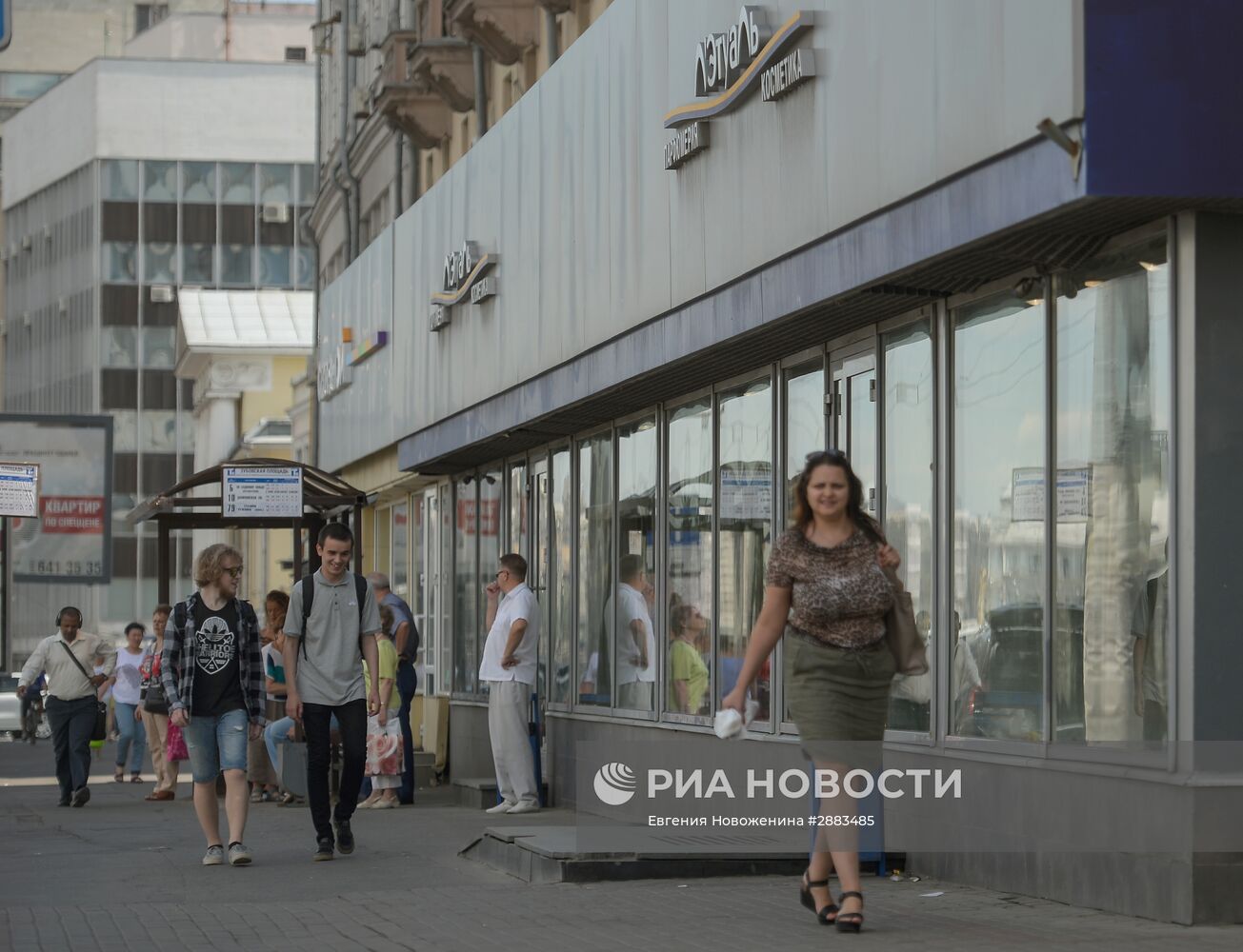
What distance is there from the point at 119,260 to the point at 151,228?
5.20ft

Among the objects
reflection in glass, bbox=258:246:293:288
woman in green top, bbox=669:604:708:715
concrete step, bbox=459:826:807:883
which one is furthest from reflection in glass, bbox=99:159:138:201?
concrete step, bbox=459:826:807:883

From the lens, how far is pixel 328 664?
42.8 feet

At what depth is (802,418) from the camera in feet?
43.4

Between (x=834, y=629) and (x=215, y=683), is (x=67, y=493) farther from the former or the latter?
(x=834, y=629)

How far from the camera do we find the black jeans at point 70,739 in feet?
62.4

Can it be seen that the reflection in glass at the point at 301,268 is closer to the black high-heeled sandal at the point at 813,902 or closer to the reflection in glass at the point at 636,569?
the reflection in glass at the point at 636,569

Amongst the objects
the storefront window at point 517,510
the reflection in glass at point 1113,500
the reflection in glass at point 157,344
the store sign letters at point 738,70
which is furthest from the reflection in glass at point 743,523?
the reflection in glass at point 157,344

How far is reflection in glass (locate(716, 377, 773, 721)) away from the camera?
13.8 meters

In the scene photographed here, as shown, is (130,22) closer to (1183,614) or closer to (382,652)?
(382,652)

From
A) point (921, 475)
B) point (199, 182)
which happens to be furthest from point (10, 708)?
point (199, 182)

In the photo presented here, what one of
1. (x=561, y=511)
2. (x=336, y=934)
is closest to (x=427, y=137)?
(x=561, y=511)

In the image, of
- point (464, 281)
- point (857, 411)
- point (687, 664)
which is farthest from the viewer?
point (464, 281)

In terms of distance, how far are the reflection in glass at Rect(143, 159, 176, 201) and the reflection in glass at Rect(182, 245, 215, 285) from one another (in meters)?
1.92

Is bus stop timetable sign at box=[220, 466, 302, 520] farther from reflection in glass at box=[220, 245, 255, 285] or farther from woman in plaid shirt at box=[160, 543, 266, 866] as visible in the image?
reflection in glass at box=[220, 245, 255, 285]
